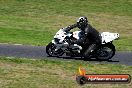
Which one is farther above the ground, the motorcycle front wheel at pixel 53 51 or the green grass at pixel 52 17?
the motorcycle front wheel at pixel 53 51

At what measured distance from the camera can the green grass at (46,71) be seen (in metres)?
15.2

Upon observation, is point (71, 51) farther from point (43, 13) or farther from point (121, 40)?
point (43, 13)

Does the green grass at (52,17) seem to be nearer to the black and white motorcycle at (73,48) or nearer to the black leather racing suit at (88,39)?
the black and white motorcycle at (73,48)

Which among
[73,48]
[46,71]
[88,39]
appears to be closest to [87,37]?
[88,39]

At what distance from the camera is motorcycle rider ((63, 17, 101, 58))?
2028 centimetres

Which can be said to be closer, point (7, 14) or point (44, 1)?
point (7, 14)

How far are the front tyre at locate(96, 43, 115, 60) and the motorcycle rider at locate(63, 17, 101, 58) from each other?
0.91ft

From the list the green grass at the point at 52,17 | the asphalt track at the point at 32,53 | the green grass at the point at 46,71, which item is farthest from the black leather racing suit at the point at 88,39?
the green grass at the point at 52,17

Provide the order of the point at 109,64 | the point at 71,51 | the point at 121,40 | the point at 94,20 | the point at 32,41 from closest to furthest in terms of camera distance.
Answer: the point at 109,64 → the point at 71,51 → the point at 32,41 → the point at 121,40 → the point at 94,20

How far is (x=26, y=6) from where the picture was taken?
1818 inches

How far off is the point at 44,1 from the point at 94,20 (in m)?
9.49

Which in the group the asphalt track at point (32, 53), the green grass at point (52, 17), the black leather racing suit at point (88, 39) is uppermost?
the black leather racing suit at point (88, 39)

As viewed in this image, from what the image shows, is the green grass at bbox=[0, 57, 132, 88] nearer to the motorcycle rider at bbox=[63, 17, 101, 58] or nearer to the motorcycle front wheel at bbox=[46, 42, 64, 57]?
the motorcycle front wheel at bbox=[46, 42, 64, 57]

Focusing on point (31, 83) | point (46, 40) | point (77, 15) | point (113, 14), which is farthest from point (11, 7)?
point (31, 83)
